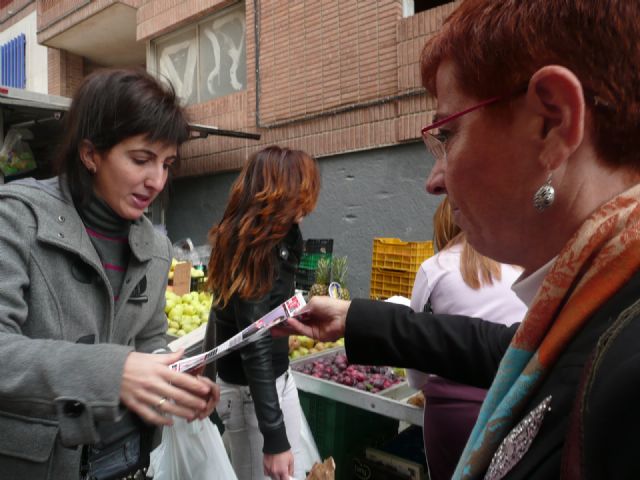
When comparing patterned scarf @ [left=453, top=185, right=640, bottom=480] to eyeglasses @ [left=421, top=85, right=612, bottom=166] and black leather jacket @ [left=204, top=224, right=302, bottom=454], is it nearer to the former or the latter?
eyeglasses @ [left=421, top=85, right=612, bottom=166]

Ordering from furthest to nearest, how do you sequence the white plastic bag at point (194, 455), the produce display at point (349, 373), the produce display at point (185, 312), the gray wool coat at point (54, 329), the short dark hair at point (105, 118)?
the produce display at point (185, 312)
the produce display at point (349, 373)
the white plastic bag at point (194, 455)
the short dark hair at point (105, 118)
the gray wool coat at point (54, 329)

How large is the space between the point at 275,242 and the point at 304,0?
547 cm

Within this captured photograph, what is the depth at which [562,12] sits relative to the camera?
717 millimetres

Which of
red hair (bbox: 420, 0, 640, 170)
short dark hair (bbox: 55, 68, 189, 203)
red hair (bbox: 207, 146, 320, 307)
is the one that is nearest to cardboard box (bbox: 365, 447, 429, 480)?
red hair (bbox: 207, 146, 320, 307)

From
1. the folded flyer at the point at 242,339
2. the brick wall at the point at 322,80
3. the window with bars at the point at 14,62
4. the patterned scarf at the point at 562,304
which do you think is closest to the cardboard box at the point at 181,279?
the brick wall at the point at 322,80

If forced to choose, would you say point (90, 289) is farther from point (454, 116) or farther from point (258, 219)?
point (454, 116)

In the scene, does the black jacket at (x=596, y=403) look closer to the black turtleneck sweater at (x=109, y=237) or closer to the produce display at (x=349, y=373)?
the black turtleneck sweater at (x=109, y=237)

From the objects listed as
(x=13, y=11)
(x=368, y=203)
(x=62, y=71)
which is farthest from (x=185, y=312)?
(x=13, y=11)

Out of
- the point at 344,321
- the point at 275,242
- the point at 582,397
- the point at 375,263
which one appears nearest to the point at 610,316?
the point at 582,397

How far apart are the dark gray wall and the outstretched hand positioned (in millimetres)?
4023

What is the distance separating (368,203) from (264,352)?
4334 millimetres

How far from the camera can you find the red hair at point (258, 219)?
7.55 feet

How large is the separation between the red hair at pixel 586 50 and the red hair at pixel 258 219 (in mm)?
1665

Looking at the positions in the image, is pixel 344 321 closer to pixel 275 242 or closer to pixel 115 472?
pixel 275 242
